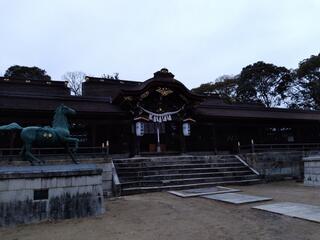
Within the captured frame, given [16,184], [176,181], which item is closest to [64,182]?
[16,184]

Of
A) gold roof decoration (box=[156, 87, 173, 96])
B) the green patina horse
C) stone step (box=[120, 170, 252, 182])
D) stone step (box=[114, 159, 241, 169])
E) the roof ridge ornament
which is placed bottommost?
stone step (box=[120, 170, 252, 182])

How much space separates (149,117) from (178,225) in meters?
13.1

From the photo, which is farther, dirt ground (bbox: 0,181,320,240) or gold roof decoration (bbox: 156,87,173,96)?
gold roof decoration (bbox: 156,87,173,96)

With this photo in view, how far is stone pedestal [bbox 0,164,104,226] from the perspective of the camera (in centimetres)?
810

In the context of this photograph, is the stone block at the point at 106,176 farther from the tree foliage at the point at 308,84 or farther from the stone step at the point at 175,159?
the tree foliage at the point at 308,84

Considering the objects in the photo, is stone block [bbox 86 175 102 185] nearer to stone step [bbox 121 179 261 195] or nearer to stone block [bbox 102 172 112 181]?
stone step [bbox 121 179 261 195]

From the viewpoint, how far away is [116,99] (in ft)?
67.9

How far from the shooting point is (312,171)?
51.0 ft

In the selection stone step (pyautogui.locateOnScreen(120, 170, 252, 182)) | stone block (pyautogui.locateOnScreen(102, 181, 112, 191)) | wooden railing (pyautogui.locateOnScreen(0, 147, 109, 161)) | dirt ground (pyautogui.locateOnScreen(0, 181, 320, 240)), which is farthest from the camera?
wooden railing (pyautogui.locateOnScreen(0, 147, 109, 161))

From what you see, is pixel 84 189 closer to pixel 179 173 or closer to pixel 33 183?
pixel 33 183

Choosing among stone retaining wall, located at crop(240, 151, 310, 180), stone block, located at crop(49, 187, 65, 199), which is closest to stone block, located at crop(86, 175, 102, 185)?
stone block, located at crop(49, 187, 65, 199)

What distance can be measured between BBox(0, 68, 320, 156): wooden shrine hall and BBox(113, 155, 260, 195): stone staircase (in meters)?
3.51

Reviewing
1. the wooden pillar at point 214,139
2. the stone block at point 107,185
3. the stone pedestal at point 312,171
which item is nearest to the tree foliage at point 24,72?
the wooden pillar at point 214,139

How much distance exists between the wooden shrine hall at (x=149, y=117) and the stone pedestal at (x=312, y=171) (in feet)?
23.3
